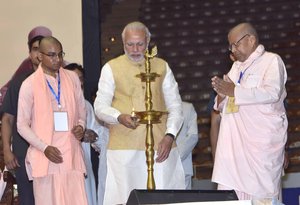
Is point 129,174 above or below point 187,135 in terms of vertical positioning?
below

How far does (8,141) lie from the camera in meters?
5.32

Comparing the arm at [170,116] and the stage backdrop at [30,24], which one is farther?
the stage backdrop at [30,24]

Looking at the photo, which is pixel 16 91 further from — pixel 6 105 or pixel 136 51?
pixel 136 51

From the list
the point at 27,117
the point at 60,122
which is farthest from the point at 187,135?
the point at 27,117

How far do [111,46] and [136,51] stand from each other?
4.54m

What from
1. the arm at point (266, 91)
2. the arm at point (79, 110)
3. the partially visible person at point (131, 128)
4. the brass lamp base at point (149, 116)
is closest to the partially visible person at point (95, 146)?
the arm at point (79, 110)

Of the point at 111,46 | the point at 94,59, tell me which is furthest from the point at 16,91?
the point at 111,46

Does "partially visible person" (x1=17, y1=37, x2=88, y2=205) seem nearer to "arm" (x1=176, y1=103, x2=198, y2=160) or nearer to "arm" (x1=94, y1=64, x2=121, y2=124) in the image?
"arm" (x1=94, y1=64, x2=121, y2=124)

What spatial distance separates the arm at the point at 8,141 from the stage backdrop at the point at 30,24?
6.76 feet

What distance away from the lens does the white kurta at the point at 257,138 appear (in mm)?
4914

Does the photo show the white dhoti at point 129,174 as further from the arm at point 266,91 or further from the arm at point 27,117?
the arm at point 266,91

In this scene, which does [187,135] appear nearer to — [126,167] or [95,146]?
[95,146]

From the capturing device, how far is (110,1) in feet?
32.9

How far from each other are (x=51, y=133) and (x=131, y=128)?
20.5 inches
